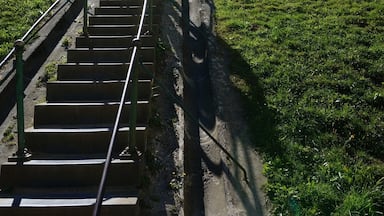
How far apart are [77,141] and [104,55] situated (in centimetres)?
205

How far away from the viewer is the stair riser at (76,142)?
187 inches

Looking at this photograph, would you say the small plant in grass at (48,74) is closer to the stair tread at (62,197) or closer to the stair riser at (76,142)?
the stair riser at (76,142)

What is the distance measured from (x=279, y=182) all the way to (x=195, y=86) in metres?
2.77

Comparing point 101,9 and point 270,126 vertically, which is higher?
point 101,9

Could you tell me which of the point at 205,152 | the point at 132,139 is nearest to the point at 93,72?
the point at 205,152

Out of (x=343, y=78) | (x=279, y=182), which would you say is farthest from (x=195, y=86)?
(x=279, y=182)

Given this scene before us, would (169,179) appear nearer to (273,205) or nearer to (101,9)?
(273,205)

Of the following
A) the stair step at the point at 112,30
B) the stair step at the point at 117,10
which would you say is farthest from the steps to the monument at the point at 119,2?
the stair step at the point at 112,30

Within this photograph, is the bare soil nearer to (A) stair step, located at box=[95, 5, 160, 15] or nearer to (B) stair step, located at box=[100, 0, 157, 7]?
(A) stair step, located at box=[95, 5, 160, 15]

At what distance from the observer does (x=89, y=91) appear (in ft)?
18.6

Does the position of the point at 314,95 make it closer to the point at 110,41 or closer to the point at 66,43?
the point at 110,41

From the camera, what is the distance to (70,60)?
6574 millimetres

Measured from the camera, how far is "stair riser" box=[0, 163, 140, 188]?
14.2ft

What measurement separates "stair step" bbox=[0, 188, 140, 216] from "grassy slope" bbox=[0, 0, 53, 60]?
10.9ft
